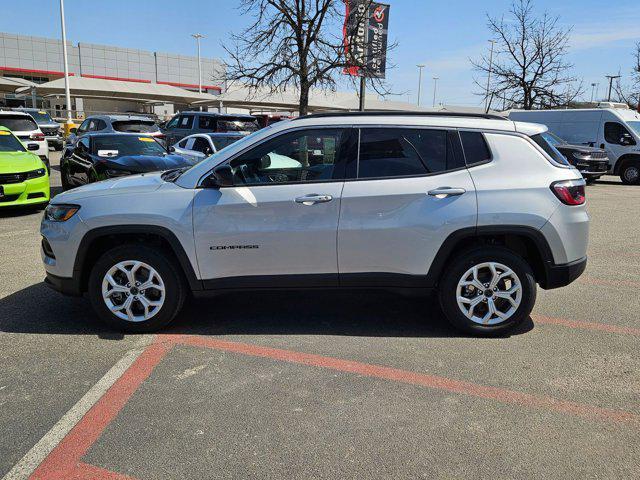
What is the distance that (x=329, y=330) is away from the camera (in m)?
4.53

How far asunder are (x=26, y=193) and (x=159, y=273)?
21.9 feet

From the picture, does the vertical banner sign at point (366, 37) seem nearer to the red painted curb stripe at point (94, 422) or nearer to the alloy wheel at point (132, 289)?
the alloy wheel at point (132, 289)

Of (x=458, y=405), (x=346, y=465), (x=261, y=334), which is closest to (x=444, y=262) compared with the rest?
(x=458, y=405)

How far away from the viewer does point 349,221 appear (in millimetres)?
4184

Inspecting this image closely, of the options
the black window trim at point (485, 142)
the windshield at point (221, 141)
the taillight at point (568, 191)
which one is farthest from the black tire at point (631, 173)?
the black window trim at point (485, 142)

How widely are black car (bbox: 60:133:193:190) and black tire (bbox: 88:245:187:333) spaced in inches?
211

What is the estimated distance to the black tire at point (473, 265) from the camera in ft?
14.0

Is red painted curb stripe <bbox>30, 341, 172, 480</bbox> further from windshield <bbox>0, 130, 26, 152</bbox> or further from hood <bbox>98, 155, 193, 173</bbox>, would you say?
windshield <bbox>0, 130, 26, 152</bbox>

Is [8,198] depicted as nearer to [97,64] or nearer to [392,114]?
[392,114]

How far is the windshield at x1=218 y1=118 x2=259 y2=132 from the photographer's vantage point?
1764cm

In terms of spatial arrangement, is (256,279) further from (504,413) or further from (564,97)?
(564,97)

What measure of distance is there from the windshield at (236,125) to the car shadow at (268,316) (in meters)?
12.8

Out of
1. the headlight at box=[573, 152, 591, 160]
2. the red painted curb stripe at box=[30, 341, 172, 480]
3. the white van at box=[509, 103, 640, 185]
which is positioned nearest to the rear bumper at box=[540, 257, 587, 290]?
the red painted curb stripe at box=[30, 341, 172, 480]

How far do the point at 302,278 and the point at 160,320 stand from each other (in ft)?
3.95
